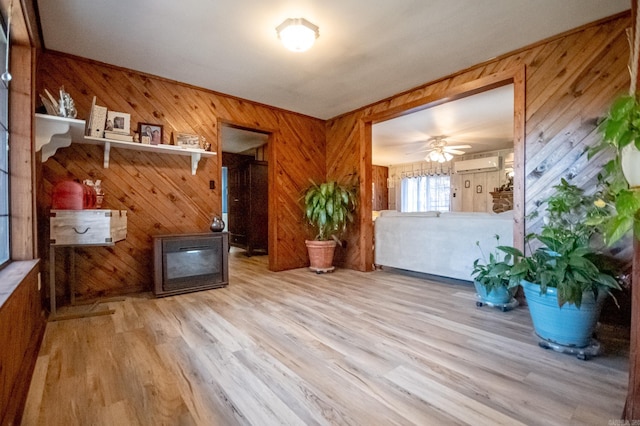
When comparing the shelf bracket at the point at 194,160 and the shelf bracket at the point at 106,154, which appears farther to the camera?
the shelf bracket at the point at 194,160

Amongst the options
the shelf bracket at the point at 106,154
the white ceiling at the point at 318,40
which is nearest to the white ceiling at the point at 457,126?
the white ceiling at the point at 318,40

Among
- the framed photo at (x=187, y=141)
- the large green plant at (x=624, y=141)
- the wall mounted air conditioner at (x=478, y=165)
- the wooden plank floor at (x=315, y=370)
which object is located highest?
the wall mounted air conditioner at (x=478, y=165)

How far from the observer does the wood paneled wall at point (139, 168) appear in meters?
2.71

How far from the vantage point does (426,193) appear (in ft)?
29.9

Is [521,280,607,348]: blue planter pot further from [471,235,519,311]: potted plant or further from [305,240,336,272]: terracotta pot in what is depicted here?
[305,240,336,272]: terracotta pot

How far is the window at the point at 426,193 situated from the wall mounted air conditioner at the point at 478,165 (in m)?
0.54

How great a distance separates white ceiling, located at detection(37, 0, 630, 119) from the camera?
207cm

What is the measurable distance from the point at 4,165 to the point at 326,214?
3022mm

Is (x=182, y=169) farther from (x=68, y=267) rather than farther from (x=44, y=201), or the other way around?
(x=68, y=267)

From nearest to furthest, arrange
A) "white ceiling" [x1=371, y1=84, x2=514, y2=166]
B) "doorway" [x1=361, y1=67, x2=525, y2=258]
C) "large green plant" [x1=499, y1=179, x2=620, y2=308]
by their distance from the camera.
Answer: "large green plant" [x1=499, y1=179, x2=620, y2=308] → "doorway" [x1=361, y1=67, x2=525, y2=258] → "white ceiling" [x1=371, y1=84, x2=514, y2=166]

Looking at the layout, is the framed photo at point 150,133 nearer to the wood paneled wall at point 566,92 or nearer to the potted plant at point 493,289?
the wood paneled wall at point 566,92

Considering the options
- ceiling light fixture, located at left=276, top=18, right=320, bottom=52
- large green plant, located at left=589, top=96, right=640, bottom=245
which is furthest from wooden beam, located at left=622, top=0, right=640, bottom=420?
ceiling light fixture, located at left=276, top=18, right=320, bottom=52

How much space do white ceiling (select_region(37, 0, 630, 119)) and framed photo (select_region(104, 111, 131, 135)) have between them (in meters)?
0.53

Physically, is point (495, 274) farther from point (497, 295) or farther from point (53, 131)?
point (53, 131)
